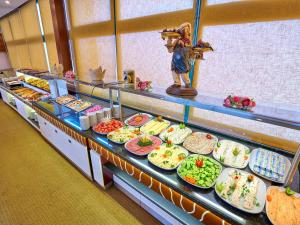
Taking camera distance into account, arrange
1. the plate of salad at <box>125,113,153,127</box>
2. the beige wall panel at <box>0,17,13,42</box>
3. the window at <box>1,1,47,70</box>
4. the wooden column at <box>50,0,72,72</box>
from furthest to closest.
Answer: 1. the beige wall panel at <box>0,17,13,42</box>
2. the window at <box>1,1,47,70</box>
3. the wooden column at <box>50,0,72,72</box>
4. the plate of salad at <box>125,113,153,127</box>

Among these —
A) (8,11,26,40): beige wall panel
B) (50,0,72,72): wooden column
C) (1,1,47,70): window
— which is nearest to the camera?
(50,0,72,72): wooden column

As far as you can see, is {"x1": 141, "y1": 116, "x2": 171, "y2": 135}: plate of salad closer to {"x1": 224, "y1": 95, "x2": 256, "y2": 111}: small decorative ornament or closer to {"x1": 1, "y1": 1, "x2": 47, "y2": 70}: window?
{"x1": 224, "y1": 95, "x2": 256, "y2": 111}: small decorative ornament

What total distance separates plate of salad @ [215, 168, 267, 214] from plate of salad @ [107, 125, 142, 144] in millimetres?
1008

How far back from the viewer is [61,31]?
11.3 feet

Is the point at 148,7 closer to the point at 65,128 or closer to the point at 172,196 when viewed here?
the point at 65,128

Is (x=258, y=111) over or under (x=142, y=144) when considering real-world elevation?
over

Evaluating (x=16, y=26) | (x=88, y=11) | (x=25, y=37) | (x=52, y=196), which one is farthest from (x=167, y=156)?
(x=16, y=26)

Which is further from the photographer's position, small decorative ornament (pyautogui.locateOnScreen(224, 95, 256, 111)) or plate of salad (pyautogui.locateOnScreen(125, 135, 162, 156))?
plate of salad (pyautogui.locateOnScreen(125, 135, 162, 156))

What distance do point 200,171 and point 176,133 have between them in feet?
2.14

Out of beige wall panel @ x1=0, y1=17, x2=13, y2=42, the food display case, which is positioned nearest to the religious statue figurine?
the food display case

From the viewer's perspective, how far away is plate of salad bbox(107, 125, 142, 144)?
1815 millimetres

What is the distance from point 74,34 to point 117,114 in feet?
7.57

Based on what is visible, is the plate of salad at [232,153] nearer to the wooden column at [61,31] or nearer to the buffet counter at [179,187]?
the buffet counter at [179,187]

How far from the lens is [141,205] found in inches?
77.7
